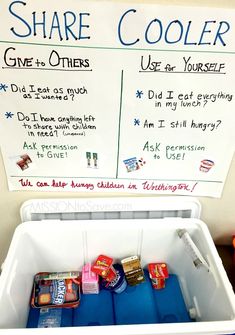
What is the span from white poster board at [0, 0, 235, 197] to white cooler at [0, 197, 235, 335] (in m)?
0.07

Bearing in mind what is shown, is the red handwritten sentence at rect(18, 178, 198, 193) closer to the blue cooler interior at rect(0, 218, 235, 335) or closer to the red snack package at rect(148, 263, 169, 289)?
the blue cooler interior at rect(0, 218, 235, 335)

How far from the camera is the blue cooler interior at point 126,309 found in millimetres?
904

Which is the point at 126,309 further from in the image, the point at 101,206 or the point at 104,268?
the point at 101,206

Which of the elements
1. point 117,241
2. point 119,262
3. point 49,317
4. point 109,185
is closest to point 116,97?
point 109,185

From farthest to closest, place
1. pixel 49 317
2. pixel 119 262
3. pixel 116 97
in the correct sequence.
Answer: pixel 119 262, pixel 49 317, pixel 116 97

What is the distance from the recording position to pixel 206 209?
38.8 inches

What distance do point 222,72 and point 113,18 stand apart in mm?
297

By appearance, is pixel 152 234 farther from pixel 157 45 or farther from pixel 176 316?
pixel 157 45

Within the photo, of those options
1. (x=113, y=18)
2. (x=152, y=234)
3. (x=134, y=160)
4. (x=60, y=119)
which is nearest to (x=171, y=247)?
(x=152, y=234)

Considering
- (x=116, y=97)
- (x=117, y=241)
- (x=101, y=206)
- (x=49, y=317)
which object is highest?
(x=116, y=97)

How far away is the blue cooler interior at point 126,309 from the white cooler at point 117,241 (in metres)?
0.02

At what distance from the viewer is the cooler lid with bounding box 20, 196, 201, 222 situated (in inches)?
36.8

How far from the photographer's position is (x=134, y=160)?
34.0 inches

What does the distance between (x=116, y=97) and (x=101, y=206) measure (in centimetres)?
38
